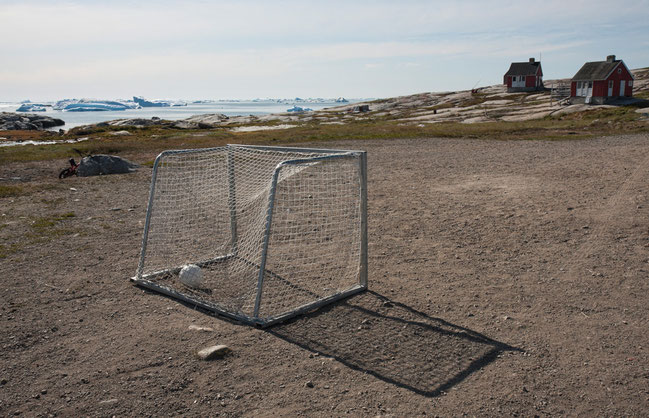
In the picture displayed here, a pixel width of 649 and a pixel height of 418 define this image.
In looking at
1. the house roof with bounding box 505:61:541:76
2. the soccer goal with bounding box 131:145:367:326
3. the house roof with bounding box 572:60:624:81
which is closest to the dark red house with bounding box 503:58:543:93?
the house roof with bounding box 505:61:541:76

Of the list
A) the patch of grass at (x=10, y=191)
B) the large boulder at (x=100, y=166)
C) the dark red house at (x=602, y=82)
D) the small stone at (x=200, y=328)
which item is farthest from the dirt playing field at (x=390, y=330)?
the dark red house at (x=602, y=82)

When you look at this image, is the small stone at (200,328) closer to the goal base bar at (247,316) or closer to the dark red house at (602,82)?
the goal base bar at (247,316)

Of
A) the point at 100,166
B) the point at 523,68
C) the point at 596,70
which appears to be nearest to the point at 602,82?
the point at 596,70

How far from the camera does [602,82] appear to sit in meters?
56.3

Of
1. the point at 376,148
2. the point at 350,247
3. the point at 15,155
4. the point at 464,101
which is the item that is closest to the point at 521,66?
the point at 464,101

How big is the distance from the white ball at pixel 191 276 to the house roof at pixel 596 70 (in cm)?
6030

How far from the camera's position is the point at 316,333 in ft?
20.3

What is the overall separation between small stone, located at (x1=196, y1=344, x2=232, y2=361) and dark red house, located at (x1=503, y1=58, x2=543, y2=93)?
303 ft

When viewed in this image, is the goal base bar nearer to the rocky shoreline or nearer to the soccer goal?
the soccer goal

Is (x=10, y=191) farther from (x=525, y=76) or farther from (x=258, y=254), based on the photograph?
(x=525, y=76)

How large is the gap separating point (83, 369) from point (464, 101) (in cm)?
8674

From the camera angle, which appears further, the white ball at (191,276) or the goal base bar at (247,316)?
the white ball at (191,276)

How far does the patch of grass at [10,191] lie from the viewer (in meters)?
15.9

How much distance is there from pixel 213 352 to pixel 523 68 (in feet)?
309
